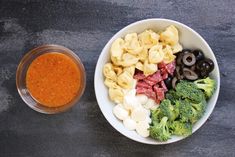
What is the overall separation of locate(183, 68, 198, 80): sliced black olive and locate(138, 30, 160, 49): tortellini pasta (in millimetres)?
146

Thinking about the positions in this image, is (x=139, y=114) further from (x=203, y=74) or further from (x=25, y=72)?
(x=25, y=72)

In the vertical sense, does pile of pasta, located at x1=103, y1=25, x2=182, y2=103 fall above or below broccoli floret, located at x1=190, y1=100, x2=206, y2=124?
above

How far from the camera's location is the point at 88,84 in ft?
5.38

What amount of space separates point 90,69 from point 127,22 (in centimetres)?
22

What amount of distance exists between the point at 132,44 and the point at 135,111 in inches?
9.2

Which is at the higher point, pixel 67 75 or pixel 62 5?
pixel 62 5

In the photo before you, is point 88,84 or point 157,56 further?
point 88,84

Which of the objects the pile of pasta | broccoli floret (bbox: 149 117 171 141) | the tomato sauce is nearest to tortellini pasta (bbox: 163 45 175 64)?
the pile of pasta

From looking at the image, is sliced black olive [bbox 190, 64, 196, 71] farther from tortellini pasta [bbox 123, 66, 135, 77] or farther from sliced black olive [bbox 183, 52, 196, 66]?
tortellini pasta [bbox 123, 66, 135, 77]

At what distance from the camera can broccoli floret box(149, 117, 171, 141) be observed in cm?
151

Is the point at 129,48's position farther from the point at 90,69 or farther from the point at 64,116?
the point at 64,116

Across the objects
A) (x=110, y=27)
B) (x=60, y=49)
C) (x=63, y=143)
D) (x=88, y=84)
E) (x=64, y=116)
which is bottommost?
(x=63, y=143)

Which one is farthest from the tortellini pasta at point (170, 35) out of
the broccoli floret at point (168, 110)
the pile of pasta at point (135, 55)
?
the broccoli floret at point (168, 110)

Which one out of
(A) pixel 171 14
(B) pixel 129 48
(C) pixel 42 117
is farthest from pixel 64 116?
(A) pixel 171 14
